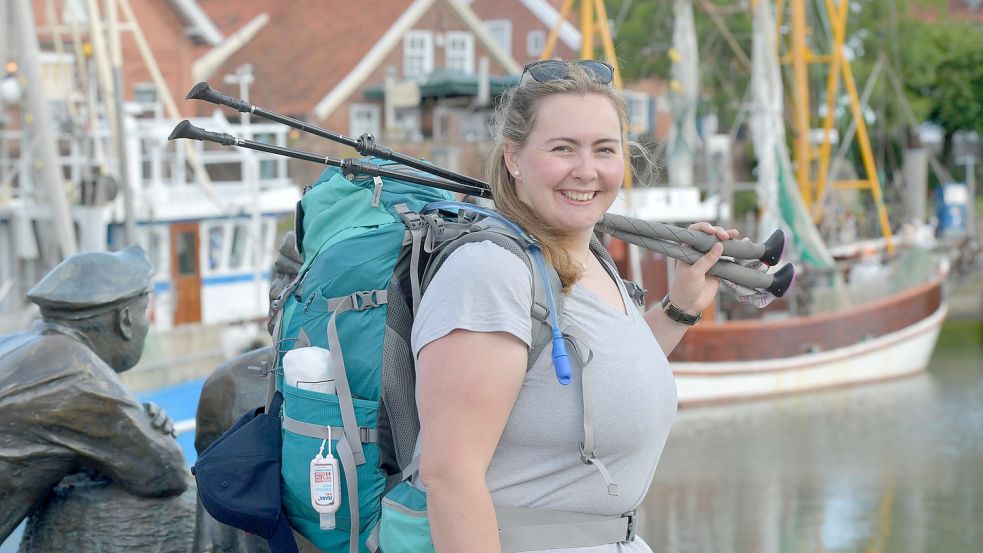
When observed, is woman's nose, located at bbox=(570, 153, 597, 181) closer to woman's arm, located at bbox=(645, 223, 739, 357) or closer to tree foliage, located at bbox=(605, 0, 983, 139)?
woman's arm, located at bbox=(645, 223, 739, 357)

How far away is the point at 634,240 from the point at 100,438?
49.9 inches

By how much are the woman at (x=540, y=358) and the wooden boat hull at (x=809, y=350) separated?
17.3 m

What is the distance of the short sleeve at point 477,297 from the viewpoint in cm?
204

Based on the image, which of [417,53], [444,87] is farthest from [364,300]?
[417,53]

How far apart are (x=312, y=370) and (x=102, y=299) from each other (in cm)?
113

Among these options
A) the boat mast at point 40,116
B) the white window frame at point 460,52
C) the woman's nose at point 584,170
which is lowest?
the white window frame at point 460,52

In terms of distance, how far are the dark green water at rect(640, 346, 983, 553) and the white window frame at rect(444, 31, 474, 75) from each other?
14.6 metres

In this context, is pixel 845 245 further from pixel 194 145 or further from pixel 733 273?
pixel 733 273

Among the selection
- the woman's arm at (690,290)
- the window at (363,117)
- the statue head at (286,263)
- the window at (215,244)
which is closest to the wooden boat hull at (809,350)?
the window at (215,244)

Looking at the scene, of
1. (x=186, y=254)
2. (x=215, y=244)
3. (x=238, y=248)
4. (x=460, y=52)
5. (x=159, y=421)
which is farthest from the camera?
(x=460, y=52)

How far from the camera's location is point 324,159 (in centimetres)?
240

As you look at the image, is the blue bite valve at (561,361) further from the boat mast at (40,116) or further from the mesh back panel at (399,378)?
the boat mast at (40,116)

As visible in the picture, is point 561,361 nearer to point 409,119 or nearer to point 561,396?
point 561,396

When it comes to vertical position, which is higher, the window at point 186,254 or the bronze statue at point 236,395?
the bronze statue at point 236,395
